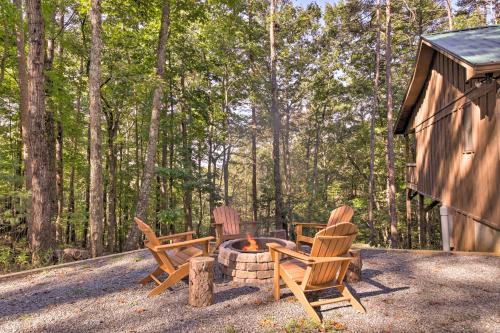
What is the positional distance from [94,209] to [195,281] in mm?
4630

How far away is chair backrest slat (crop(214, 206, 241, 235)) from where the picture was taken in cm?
709

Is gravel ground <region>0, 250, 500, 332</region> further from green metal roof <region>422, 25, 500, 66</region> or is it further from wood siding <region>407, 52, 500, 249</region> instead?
green metal roof <region>422, 25, 500, 66</region>

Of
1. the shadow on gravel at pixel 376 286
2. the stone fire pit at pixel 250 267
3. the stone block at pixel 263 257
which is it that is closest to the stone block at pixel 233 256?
the stone fire pit at pixel 250 267

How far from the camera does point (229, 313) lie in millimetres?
3912

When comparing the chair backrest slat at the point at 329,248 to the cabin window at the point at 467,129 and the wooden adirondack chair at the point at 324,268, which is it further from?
the cabin window at the point at 467,129

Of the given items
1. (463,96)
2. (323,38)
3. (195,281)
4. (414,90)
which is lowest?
(195,281)

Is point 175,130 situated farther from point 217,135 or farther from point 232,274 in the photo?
point 232,274

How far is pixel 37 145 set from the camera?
7055 millimetres

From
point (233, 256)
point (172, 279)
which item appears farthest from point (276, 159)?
point (172, 279)

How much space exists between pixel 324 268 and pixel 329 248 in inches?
10.3

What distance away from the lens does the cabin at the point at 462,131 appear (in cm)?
665

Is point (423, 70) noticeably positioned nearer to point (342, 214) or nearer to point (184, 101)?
point (342, 214)

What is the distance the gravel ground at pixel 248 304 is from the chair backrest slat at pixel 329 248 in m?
0.44

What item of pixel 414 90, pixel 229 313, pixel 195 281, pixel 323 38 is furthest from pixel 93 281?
pixel 323 38
